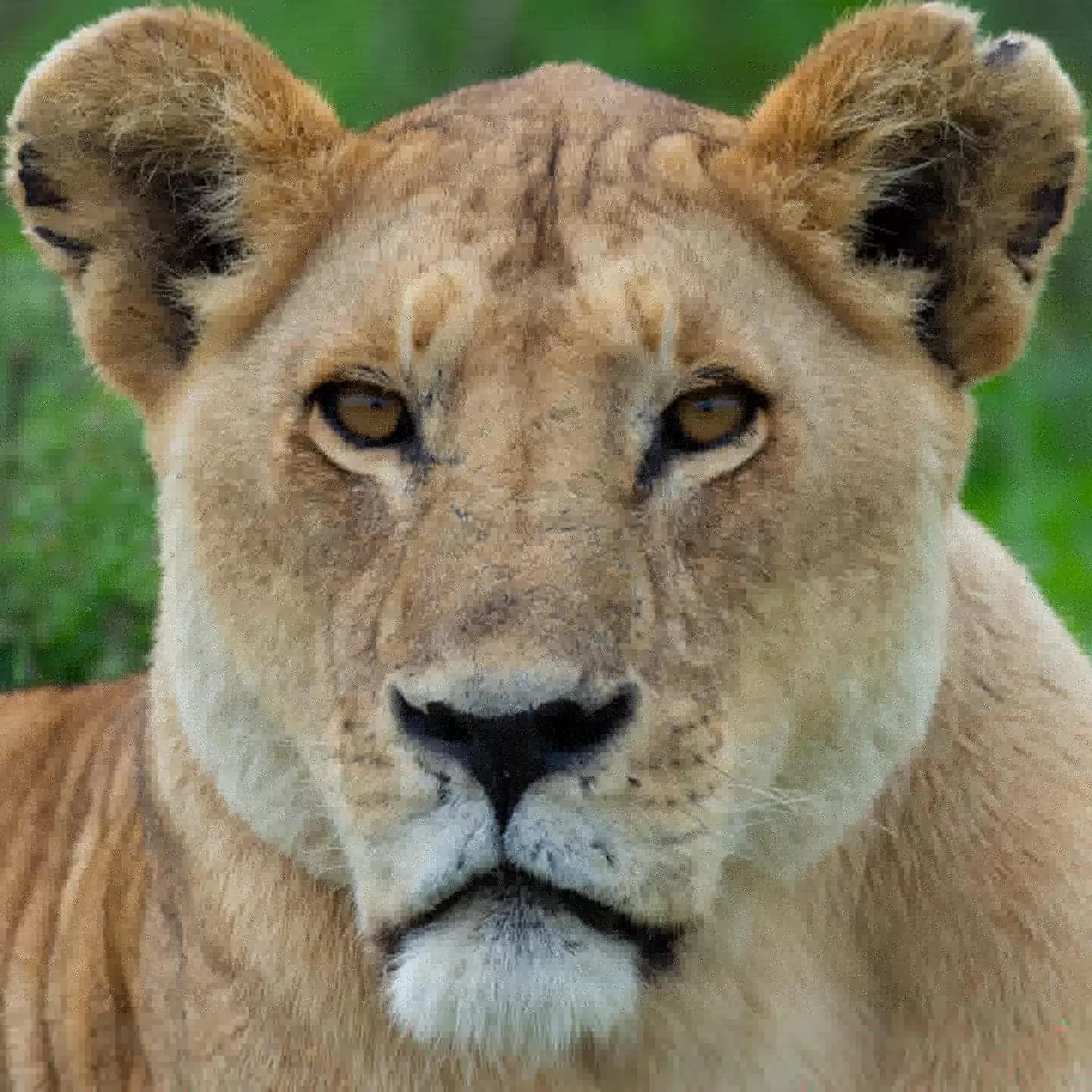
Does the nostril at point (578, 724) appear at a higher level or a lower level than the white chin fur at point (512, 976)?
higher

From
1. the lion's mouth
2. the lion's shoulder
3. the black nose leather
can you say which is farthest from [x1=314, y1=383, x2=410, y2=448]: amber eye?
the lion's shoulder

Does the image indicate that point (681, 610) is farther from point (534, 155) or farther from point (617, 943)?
point (534, 155)

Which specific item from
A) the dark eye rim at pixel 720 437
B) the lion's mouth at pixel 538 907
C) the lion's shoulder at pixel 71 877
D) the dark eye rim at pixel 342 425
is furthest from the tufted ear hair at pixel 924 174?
the lion's shoulder at pixel 71 877

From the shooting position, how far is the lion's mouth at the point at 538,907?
2.49 meters

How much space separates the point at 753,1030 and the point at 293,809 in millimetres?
601

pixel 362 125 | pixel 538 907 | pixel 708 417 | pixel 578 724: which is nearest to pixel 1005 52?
pixel 708 417

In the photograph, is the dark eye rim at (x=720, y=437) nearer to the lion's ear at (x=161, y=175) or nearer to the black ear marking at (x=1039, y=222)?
the black ear marking at (x=1039, y=222)

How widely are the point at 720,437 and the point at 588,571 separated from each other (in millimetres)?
263

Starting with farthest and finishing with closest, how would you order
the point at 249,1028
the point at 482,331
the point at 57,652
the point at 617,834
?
the point at 57,652 < the point at 249,1028 < the point at 482,331 < the point at 617,834

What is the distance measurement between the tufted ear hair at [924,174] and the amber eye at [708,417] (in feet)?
0.75

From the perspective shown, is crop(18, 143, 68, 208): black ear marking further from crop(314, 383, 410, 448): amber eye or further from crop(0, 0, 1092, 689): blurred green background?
crop(0, 0, 1092, 689): blurred green background

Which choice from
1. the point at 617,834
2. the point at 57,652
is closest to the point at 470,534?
the point at 617,834

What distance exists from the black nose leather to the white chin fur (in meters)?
0.13

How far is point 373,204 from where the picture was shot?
9.62 feet
